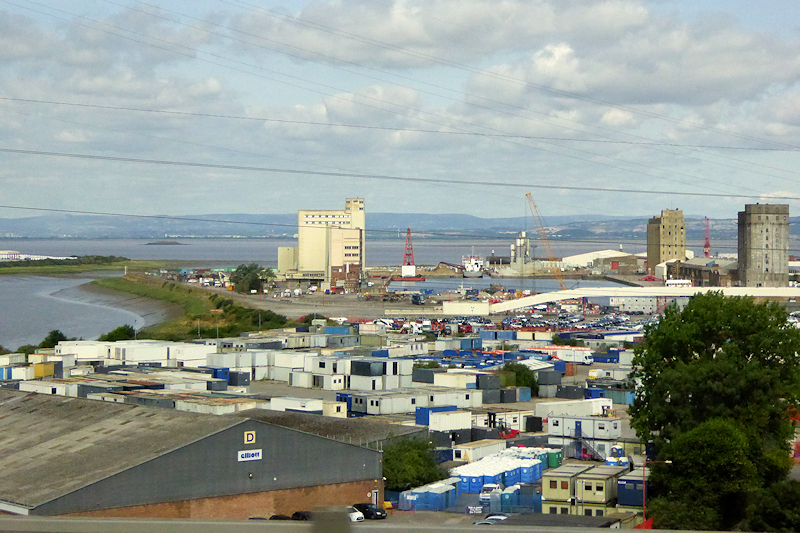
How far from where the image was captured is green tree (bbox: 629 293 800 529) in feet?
12.1

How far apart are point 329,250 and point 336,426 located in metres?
19.0

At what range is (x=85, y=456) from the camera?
3480 mm

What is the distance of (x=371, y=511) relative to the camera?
372cm

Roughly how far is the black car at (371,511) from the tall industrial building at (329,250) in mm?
18030

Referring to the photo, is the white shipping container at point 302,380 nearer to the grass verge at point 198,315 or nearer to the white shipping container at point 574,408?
the white shipping container at point 574,408

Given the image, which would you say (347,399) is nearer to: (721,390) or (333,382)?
(333,382)

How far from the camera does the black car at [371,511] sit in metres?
3.67

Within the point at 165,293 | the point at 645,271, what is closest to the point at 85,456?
the point at 165,293

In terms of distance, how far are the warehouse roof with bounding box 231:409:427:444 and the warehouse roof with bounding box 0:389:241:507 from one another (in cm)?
74

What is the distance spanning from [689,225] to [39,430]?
73.6 meters

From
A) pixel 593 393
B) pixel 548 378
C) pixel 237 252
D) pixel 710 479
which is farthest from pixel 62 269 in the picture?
pixel 710 479

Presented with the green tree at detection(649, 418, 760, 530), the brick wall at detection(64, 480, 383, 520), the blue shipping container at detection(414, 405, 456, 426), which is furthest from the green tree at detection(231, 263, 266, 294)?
the green tree at detection(649, 418, 760, 530)

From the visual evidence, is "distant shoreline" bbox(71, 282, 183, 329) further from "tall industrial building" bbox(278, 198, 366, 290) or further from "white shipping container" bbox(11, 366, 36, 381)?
"white shipping container" bbox(11, 366, 36, 381)

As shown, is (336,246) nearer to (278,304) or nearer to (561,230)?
(278,304)
